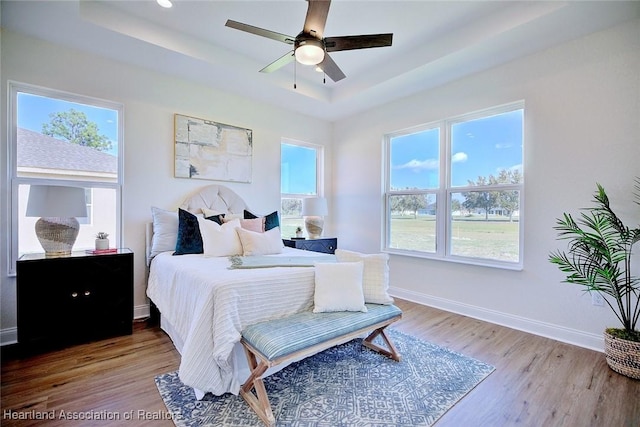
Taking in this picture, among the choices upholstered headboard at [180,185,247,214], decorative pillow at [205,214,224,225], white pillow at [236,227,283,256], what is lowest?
white pillow at [236,227,283,256]

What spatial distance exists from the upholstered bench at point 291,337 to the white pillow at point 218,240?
1.14 meters

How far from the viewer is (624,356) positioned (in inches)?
81.7

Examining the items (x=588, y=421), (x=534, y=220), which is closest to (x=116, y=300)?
(x=588, y=421)

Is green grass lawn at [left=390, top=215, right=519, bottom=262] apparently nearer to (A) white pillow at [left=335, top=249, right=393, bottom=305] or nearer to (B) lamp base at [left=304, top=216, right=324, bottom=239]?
(B) lamp base at [left=304, top=216, right=324, bottom=239]

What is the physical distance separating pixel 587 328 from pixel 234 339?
300 centimetres

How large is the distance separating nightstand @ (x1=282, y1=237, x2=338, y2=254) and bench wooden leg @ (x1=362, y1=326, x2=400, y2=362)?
5.65 ft

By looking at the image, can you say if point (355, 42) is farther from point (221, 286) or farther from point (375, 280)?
point (221, 286)

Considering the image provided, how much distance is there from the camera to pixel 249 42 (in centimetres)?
303

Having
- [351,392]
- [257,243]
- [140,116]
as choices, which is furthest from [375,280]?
[140,116]

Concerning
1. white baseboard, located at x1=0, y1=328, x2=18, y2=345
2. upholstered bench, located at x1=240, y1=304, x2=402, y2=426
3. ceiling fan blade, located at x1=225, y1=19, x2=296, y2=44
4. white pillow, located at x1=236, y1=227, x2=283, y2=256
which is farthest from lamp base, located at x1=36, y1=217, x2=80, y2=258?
ceiling fan blade, located at x1=225, y1=19, x2=296, y2=44

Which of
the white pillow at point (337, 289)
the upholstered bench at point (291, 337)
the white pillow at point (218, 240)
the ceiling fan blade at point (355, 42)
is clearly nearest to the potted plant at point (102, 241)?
the white pillow at point (218, 240)

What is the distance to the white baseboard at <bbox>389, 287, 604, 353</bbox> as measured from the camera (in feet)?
8.35

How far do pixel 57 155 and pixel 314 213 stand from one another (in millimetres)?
2940

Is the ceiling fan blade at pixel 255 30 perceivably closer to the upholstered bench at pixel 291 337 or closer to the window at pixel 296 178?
the upholstered bench at pixel 291 337
